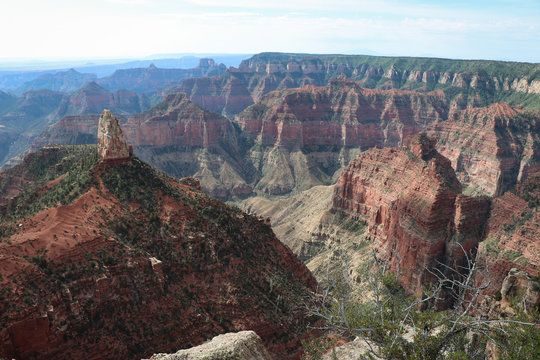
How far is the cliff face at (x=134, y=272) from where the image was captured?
119 feet

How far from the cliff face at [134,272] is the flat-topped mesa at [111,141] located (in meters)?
1.26

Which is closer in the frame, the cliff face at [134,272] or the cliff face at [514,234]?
the cliff face at [134,272]

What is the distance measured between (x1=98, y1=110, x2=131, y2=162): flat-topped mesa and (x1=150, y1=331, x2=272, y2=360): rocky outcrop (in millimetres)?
30428

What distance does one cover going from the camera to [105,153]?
176 feet

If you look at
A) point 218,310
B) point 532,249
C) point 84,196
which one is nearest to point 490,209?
point 532,249

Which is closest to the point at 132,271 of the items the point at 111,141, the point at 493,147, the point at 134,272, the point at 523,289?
the point at 134,272

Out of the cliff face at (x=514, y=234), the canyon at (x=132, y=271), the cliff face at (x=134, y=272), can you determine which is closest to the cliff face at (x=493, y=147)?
the cliff face at (x=514, y=234)

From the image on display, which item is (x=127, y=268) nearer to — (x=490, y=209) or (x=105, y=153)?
(x=105, y=153)

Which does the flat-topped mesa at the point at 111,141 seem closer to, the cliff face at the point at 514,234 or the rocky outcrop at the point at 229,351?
the rocky outcrop at the point at 229,351

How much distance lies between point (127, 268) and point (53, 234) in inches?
344

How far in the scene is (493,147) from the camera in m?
148

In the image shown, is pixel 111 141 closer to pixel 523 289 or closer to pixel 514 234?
pixel 523 289

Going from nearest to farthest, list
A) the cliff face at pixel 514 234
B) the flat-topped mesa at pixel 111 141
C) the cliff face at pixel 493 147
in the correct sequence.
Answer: the flat-topped mesa at pixel 111 141 < the cliff face at pixel 514 234 < the cliff face at pixel 493 147

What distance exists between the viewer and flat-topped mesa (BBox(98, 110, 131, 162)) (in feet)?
176
